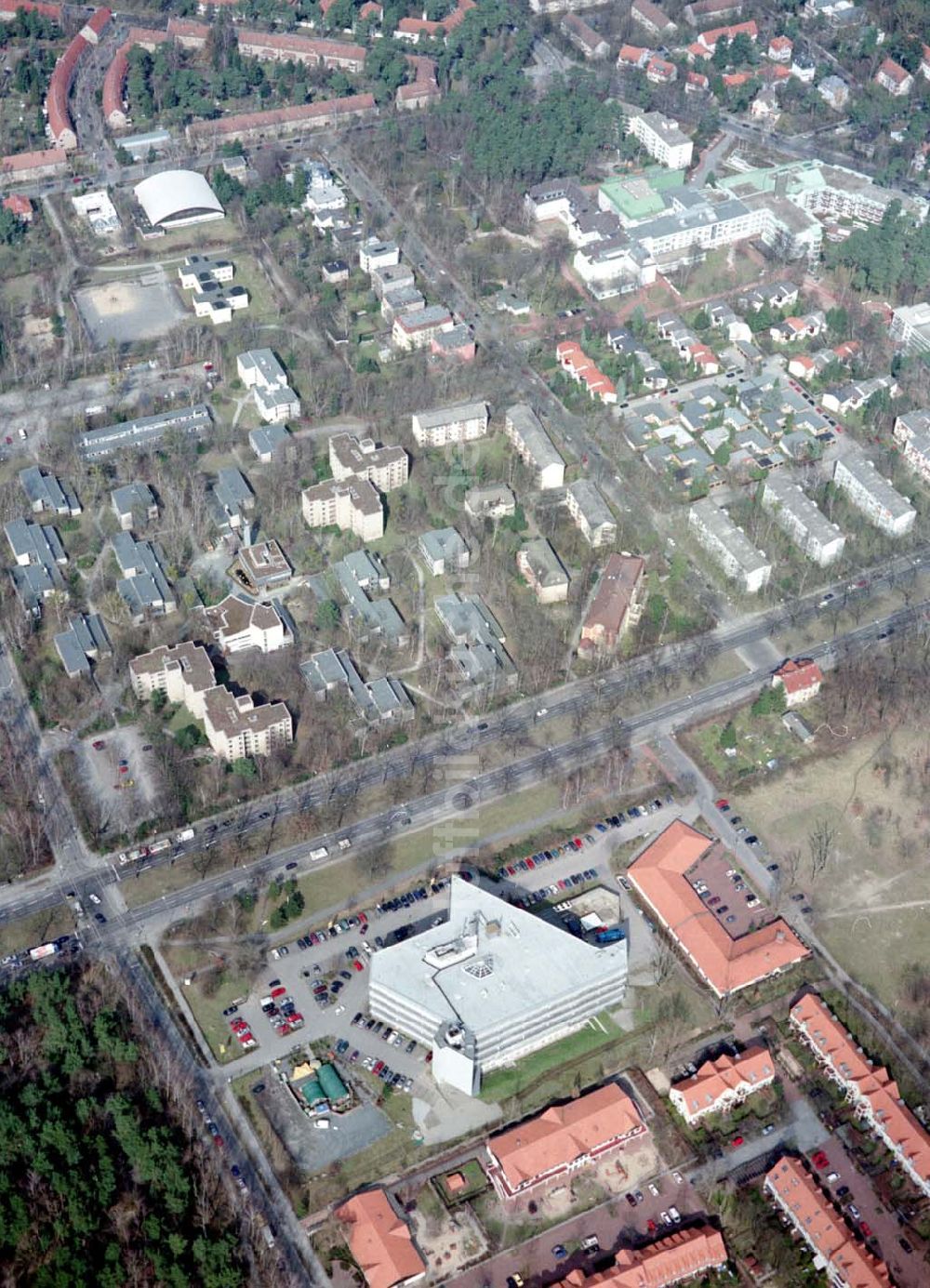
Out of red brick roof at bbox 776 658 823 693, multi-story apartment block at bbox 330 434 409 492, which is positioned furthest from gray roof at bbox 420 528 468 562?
red brick roof at bbox 776 658 823 693

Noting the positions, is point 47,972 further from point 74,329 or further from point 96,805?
point 74,329

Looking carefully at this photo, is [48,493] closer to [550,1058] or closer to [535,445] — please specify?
[535,445]

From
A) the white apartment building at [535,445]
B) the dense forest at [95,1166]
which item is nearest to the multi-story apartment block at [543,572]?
the white apartment building at [535,445]

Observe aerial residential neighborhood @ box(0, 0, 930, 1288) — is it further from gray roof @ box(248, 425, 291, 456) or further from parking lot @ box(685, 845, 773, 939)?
gray roof @ box(248, 425, 291, 456)

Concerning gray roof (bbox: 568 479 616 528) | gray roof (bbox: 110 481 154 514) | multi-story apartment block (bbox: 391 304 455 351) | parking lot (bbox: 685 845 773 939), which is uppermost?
multi-story apartment block (bbox: 391 304 455 351)

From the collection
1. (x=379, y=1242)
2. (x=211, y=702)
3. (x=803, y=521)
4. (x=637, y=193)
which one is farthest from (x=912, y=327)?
(x=379, y=1242)

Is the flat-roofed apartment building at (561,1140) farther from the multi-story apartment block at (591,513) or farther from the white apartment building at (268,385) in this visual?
the white apartment building at (268,385)

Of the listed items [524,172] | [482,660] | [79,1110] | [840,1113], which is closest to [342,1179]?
[79,1110]

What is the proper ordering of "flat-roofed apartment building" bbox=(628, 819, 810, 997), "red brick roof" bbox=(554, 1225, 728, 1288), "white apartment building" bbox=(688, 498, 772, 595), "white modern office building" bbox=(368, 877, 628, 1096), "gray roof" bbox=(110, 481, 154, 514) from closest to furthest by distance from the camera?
1. "red brick roof" bbox=(554, 1225, 728, 1288)
2. "white modern office building" bbox=(368, 877, 628, 1096)
3. "flat-roofed apartment building" bbox=(628, 819, 810, 997)
4. "white apartment building" bbox=(688, 498, 772, 595)
5. "gray roof" bbox=(110, 481, 154, 514)
